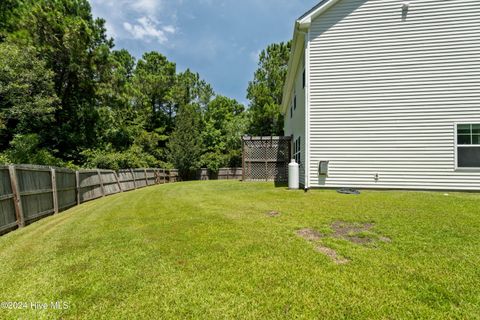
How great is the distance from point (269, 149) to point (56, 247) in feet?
33.1

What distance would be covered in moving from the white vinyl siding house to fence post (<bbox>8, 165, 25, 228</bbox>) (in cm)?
744

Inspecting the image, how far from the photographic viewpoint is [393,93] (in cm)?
780

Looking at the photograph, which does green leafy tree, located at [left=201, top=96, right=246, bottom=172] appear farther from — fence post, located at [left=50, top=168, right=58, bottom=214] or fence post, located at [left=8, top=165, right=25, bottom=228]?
fence post, located at [left=8, top=165, right=25, bottom=228]

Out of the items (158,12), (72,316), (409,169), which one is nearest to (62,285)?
(72,316)

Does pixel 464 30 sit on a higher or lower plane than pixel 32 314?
higher

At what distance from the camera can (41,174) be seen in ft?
20.3

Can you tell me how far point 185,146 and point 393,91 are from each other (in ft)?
58.8

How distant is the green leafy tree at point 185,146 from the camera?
22.7 metres

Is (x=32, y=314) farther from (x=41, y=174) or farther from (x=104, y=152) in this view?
(x=104, y=152)

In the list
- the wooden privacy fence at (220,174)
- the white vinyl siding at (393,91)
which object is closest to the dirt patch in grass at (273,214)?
the white vinyl siding at (393,91)

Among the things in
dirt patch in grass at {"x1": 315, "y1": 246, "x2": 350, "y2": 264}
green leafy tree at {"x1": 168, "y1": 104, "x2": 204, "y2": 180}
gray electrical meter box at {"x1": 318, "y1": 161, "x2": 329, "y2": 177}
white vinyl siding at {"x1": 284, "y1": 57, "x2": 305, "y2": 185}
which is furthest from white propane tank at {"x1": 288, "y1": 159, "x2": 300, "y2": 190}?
green leafy tree at {"x1": 168, "y1": 104, "x2": 204, "y2": 180}

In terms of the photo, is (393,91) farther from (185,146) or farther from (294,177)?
(185,146)

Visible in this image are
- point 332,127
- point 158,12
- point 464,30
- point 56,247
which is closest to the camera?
point 56,247

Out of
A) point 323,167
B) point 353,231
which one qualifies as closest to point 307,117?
point 323,167
